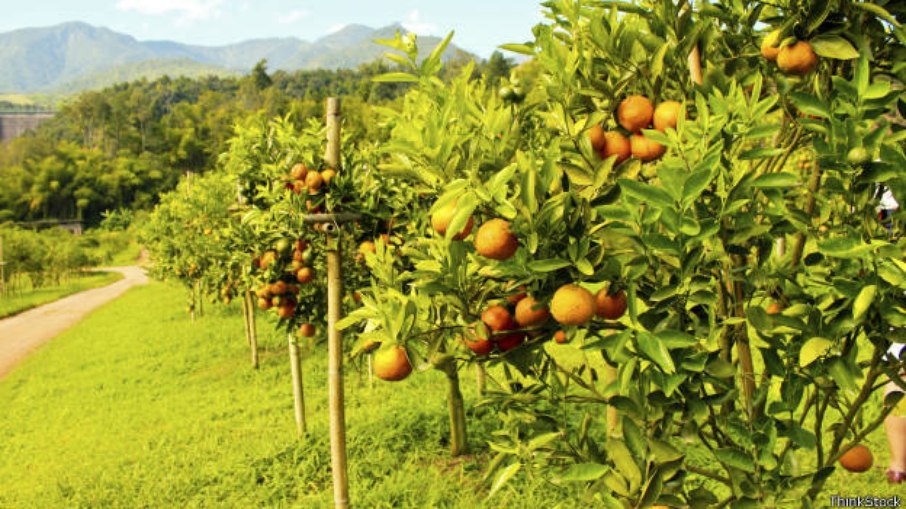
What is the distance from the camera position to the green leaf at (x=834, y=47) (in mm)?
1375

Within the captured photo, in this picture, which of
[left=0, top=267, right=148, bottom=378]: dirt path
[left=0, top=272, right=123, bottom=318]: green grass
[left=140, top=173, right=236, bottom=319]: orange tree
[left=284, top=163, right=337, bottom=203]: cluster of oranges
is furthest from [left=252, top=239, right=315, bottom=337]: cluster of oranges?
[left=0, top=272, right=123, bottom=318]: green grass

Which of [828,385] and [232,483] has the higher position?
[828,385]

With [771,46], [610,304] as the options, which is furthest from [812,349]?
[771,46]

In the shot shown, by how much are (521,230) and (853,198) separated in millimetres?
747

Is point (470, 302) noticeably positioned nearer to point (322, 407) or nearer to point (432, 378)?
point (322, 407)

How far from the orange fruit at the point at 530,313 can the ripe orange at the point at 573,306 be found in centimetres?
12

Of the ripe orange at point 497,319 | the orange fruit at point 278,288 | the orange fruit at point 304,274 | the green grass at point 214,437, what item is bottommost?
the green grass at point 214,437

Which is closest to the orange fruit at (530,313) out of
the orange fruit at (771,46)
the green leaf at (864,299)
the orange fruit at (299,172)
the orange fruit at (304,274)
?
the green leaf at (864,299)

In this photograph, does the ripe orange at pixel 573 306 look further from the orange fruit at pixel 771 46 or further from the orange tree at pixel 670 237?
the orange fruit at pixel 771 46

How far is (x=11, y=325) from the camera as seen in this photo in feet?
48.1

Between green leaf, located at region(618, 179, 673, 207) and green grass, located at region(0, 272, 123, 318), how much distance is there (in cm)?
1927

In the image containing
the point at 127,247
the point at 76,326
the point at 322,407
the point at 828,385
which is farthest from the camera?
the point at 127,247

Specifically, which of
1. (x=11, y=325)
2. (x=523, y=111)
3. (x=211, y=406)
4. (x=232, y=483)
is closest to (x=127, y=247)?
(x=11, y=325)

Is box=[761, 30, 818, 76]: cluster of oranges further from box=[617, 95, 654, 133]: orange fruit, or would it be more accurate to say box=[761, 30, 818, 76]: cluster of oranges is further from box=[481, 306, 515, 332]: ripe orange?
box=[481, 306, 515, 332]: ripe orange
